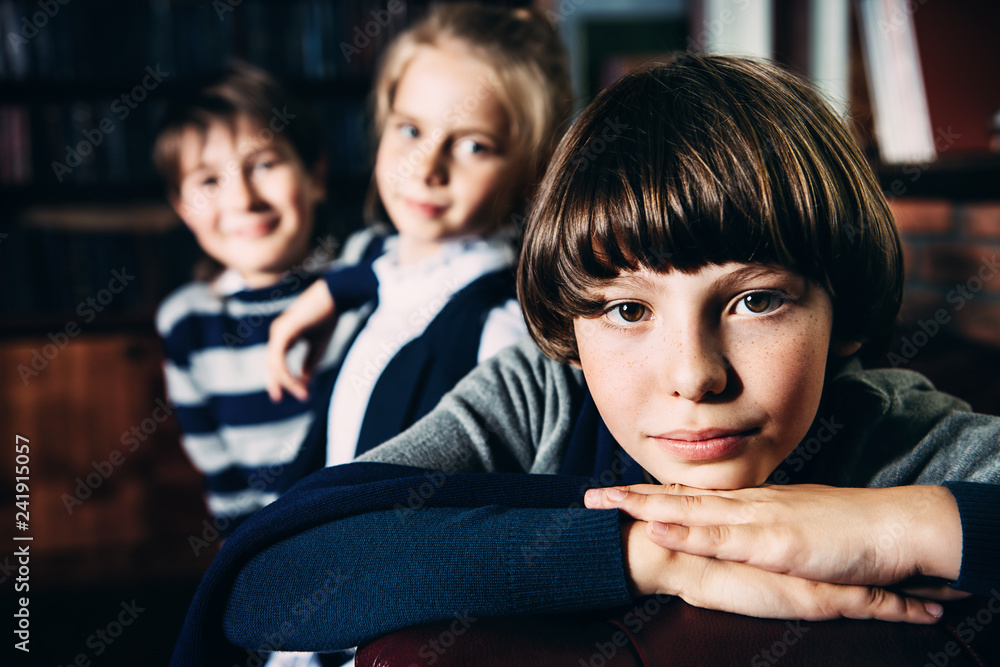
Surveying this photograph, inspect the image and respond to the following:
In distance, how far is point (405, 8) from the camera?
2.00 meters

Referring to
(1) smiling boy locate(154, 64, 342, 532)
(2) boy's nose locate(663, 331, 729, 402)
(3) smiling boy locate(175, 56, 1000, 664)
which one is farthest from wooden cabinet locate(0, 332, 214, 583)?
(2) boy's nose locate(663, 331, 729, 402)

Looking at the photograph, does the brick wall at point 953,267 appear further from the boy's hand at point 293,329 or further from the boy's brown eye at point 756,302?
the boy's hand at point 293,329

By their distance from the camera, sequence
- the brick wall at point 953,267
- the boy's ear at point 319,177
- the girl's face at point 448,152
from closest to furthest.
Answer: the girl's face at point 448,152 → the brick wall at point 953,267 → the boy's ear at point 319,177

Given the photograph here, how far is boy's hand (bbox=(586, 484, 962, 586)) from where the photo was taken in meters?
0.51

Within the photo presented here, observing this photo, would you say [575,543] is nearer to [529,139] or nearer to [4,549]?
[529,139]

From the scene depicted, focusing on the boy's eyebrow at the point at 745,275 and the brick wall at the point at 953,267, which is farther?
the brick wall at the point at 953,267

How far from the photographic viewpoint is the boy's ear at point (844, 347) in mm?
673

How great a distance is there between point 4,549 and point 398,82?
5.73 feet

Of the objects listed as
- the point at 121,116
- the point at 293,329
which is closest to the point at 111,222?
the point at 121,116

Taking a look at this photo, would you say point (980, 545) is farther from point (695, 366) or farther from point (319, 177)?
point (319, 177)

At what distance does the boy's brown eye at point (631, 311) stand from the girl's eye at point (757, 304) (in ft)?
0.27

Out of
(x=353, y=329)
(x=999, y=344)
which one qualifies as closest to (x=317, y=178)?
(x=353, y=329)

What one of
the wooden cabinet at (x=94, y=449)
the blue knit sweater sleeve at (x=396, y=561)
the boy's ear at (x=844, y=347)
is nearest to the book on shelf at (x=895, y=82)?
the boy's ear at (x=844, y=347)

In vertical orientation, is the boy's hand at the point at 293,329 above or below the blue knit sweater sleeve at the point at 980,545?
below
